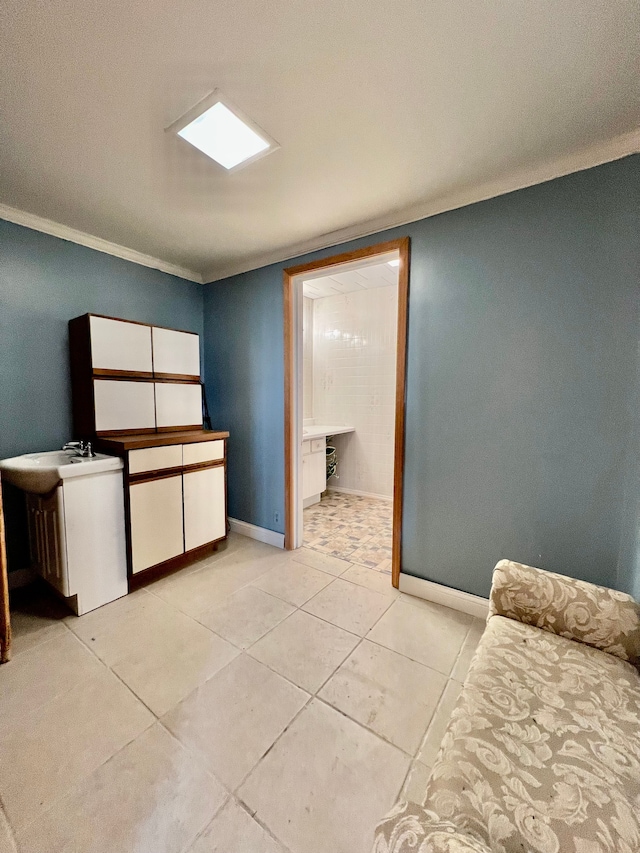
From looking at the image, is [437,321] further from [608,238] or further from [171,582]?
[171,582]

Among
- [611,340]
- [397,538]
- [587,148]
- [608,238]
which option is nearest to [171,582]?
[397,538]

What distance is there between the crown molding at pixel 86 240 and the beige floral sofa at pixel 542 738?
11.0 ft

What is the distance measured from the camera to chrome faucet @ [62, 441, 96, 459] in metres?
2.18

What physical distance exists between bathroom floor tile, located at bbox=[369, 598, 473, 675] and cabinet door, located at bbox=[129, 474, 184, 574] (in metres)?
1.53

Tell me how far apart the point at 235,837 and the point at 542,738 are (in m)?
0.94

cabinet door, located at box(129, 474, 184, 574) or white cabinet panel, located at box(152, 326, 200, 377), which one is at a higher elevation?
white cabinet panel, located at box(152, 326, 200, 377)

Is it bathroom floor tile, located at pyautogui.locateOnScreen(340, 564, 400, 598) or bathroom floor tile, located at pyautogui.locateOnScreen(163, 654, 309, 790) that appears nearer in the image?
Answer: bathroom floor tile, located at pyautogui.locateOnScreen(163, 654, 309, 790)

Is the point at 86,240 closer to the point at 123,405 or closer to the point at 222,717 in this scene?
the point at 123,405

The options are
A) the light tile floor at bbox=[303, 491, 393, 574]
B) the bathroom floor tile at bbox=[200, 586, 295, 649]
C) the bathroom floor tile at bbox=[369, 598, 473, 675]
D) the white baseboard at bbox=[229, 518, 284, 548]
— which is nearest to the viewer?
the bathroom floor tile at bbox=[369, 598, 473, 675]

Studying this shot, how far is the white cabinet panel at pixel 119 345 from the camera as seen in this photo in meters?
2.25

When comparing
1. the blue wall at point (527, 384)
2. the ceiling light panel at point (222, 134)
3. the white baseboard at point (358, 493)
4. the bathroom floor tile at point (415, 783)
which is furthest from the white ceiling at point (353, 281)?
the bathroom floor tile at point (415, 783)

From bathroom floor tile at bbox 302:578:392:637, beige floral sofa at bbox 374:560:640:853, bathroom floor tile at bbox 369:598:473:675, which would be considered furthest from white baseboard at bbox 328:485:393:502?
beige floral sofa at bbox 374:560:640:853

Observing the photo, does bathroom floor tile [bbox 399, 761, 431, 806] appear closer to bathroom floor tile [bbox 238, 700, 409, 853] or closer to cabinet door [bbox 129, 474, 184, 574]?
bathroom floor tile [bbox 238, 700, 409, 853]

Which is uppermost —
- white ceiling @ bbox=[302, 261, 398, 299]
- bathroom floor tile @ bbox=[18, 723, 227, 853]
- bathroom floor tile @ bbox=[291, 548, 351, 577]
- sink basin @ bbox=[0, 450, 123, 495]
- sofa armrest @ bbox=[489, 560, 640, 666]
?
white ceiling @ bbox=[302, 261, 398, 299]
